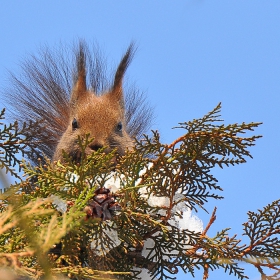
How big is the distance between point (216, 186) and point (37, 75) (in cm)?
143

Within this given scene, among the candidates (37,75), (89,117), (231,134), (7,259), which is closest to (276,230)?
(231,134)

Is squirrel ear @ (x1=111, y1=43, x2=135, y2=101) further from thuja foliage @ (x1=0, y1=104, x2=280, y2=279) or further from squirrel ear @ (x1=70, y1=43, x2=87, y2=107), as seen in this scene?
thuja foliage @ (x1=0, y1=104, x2=280, y2=279)

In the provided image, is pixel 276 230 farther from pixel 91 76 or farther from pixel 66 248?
pixel 91 76

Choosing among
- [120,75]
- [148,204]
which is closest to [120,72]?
[120,75]

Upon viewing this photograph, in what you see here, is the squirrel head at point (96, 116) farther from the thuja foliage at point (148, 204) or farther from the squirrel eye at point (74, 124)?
the thuja foliage at point (148, 204)

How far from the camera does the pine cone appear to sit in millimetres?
813

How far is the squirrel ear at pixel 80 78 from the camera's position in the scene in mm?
2289

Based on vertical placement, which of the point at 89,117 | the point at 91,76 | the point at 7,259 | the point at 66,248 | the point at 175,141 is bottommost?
the point at 7,259

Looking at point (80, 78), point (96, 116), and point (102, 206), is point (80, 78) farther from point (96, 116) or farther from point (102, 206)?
point (102, 206)

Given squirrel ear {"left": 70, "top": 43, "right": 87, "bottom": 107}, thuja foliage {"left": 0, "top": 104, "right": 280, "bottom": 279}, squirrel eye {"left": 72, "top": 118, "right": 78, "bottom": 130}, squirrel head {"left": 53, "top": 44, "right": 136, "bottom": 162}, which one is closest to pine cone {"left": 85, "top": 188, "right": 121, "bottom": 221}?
thuja foliage {"left": 0, "top": 104, "right": 280, "bottom": 279}

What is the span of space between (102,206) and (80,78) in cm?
158

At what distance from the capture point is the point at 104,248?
0.86 metres

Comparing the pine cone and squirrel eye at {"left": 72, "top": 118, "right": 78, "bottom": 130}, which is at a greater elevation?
squirrel eye at {"left": 72, "top": 118, "right": 78, "bottom": 130}

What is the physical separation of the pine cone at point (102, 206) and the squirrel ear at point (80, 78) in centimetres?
146
